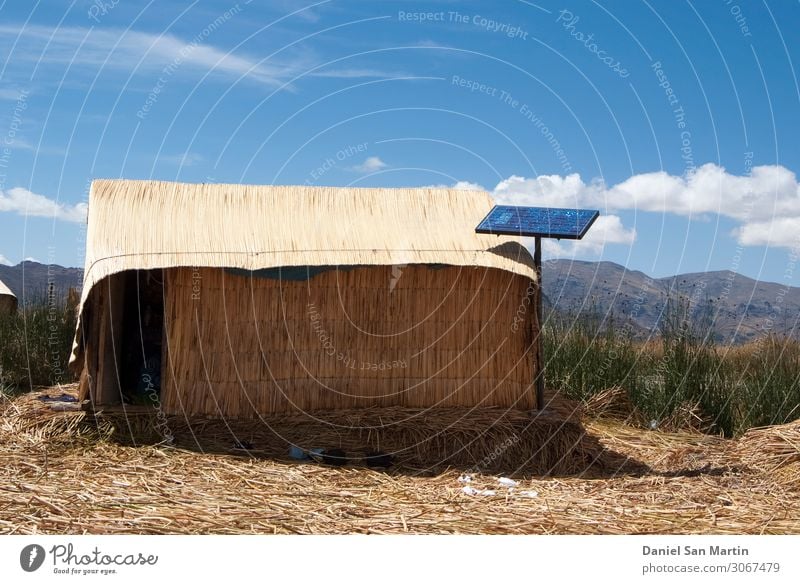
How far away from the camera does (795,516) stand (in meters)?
6.22

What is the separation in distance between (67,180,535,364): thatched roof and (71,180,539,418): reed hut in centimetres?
2

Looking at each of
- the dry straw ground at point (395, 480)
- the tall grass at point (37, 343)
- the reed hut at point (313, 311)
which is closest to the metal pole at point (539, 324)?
the reed hut at point (313, 311)

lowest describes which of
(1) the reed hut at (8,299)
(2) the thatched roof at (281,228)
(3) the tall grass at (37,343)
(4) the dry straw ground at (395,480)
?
(4) the dry straw ground at (395,480)

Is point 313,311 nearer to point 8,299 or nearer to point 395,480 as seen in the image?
point 395,480

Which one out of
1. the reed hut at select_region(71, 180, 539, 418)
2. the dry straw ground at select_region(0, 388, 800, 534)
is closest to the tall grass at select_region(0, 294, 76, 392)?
the dry straw ground at select_region(0, 388, 800, 534)

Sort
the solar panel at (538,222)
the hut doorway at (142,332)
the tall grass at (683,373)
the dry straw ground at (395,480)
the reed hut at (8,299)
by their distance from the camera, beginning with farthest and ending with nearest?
the reed hut at (8,299), the hut doorway at (142,332), the tall grass at (683,373), the solar panel at (538,222), the dry straw ground at (395,480)

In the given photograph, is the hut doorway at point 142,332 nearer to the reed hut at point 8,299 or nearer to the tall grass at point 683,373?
the reed hut at point 8,299

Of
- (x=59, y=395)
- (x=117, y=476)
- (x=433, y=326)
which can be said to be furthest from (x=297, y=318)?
(x=59, y=395)

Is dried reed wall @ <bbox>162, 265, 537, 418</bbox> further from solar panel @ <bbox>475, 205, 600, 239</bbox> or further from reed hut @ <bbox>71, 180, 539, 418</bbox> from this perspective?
solar panel @ <bbox>475, 205, 600, 239</bbox>

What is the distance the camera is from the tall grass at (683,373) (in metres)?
9.01

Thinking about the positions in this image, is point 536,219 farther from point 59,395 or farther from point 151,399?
point 59,395

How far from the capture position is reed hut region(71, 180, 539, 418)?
25.7 ft

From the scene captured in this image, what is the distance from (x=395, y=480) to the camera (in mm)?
6969

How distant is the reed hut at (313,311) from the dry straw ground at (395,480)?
33 centimetres
